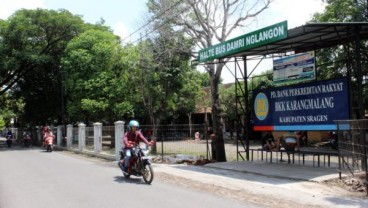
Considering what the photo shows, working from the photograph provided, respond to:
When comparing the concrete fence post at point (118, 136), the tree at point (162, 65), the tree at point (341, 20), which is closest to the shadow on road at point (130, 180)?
the concrete fence post at point (118, 136)

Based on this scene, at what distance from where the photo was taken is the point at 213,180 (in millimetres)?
12891

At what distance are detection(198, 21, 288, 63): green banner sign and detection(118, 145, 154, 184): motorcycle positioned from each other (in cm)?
479

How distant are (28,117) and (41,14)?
10592 millimetres

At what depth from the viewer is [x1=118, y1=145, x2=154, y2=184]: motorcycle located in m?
12.2

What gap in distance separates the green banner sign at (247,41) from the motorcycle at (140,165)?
4.79m

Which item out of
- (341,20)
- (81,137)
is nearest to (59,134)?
(81,137)

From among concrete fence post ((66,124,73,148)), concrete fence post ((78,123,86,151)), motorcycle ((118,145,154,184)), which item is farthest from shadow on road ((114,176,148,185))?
→ concrete fence post ((66,124,73,148))

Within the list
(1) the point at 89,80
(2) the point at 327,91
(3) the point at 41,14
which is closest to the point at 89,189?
(2) the point at 327,91

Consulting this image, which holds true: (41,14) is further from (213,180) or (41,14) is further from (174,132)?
(213,180)

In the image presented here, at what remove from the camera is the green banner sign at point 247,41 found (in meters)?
12.9

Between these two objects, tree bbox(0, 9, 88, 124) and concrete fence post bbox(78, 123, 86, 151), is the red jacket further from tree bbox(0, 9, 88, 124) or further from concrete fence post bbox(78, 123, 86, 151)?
tree bbox(0, 9, 88, 124)

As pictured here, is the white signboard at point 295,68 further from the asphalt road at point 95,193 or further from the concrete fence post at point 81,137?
the concrete fence post at point 81,137

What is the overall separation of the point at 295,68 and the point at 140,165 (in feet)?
21.8

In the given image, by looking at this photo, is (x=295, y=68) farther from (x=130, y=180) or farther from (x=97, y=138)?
(x=97, y=138)
